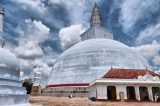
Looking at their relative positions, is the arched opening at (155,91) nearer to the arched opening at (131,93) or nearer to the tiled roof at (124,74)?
the tiled roof at (124,74)

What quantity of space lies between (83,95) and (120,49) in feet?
52.8

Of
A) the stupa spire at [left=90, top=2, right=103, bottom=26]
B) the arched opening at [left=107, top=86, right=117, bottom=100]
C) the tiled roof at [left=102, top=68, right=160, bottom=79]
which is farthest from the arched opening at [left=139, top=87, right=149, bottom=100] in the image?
the stupa spire at [left=90, top=2, right=103, bottom=26]

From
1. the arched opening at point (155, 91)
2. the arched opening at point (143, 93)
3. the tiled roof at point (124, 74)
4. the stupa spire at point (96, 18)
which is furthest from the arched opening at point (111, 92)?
the stupa spire at point (96, 18)

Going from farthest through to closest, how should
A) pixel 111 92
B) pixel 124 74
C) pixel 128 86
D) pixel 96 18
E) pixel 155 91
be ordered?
pixel 96 18 → pixel 111 92 → pixel 124 74 → pixel 155 91 → pixel 128 86

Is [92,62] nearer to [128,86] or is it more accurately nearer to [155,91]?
[128,86]

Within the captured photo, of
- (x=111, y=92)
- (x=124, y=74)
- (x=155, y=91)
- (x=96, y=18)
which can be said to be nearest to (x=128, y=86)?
(x=124, y=74)

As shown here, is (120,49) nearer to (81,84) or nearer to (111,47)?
(111,47)

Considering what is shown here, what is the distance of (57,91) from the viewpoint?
42.6 meters

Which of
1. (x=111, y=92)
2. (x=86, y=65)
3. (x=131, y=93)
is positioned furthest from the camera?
(x=86, y=65)

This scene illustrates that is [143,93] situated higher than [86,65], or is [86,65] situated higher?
[86,65]

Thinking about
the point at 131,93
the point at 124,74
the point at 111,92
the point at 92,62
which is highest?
the point at 92,62

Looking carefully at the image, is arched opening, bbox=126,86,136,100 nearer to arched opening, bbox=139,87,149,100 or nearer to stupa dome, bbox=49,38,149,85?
arched opening, bbox=139,87,149,100

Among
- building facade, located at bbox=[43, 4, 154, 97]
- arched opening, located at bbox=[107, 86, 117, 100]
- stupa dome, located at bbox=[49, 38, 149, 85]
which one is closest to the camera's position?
arched opening, located at bbox=[107, 86, 117, 100]

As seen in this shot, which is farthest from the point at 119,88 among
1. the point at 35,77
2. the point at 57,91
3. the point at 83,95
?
the point at 35,77
